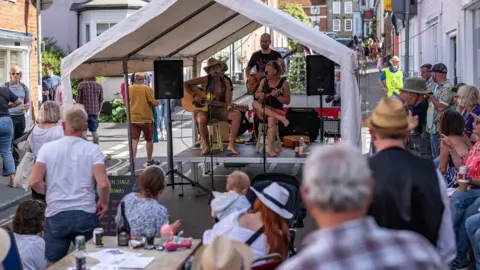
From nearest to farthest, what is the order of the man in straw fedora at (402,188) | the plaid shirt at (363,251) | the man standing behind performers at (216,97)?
1. the plaid shirt at (363,251)
2. the man in straw fedora at (402,188)
3. the man standing behind performers at (216,97)

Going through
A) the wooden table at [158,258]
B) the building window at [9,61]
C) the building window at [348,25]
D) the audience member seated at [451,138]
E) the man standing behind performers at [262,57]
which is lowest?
the wooden table at [158,258]

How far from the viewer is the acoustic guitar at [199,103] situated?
1170cm

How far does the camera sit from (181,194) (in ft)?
37.9

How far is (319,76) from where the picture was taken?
1062 cm

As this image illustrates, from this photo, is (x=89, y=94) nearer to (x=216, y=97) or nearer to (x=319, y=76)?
(x=216, y=97)

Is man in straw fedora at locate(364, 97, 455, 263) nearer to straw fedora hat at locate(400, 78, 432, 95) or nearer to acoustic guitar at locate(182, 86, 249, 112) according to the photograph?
straw fedora hat at locate(400, 78, 432, 95)

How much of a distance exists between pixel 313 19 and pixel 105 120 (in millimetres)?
96020

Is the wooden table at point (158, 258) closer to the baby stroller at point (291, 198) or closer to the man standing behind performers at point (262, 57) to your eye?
the baby stroller at point (291, 198)

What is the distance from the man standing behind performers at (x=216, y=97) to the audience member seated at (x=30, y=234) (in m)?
5.96

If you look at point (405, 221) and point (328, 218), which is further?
point (405, 221)

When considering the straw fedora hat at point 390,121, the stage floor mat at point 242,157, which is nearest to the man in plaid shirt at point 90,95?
the stage floor mat at point 242,157

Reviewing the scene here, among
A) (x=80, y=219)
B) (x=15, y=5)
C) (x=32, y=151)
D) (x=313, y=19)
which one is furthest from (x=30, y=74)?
(x=313, y=19)

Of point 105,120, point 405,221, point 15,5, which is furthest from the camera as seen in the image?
point 105,120

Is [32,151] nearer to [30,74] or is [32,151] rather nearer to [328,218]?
[328,218]
